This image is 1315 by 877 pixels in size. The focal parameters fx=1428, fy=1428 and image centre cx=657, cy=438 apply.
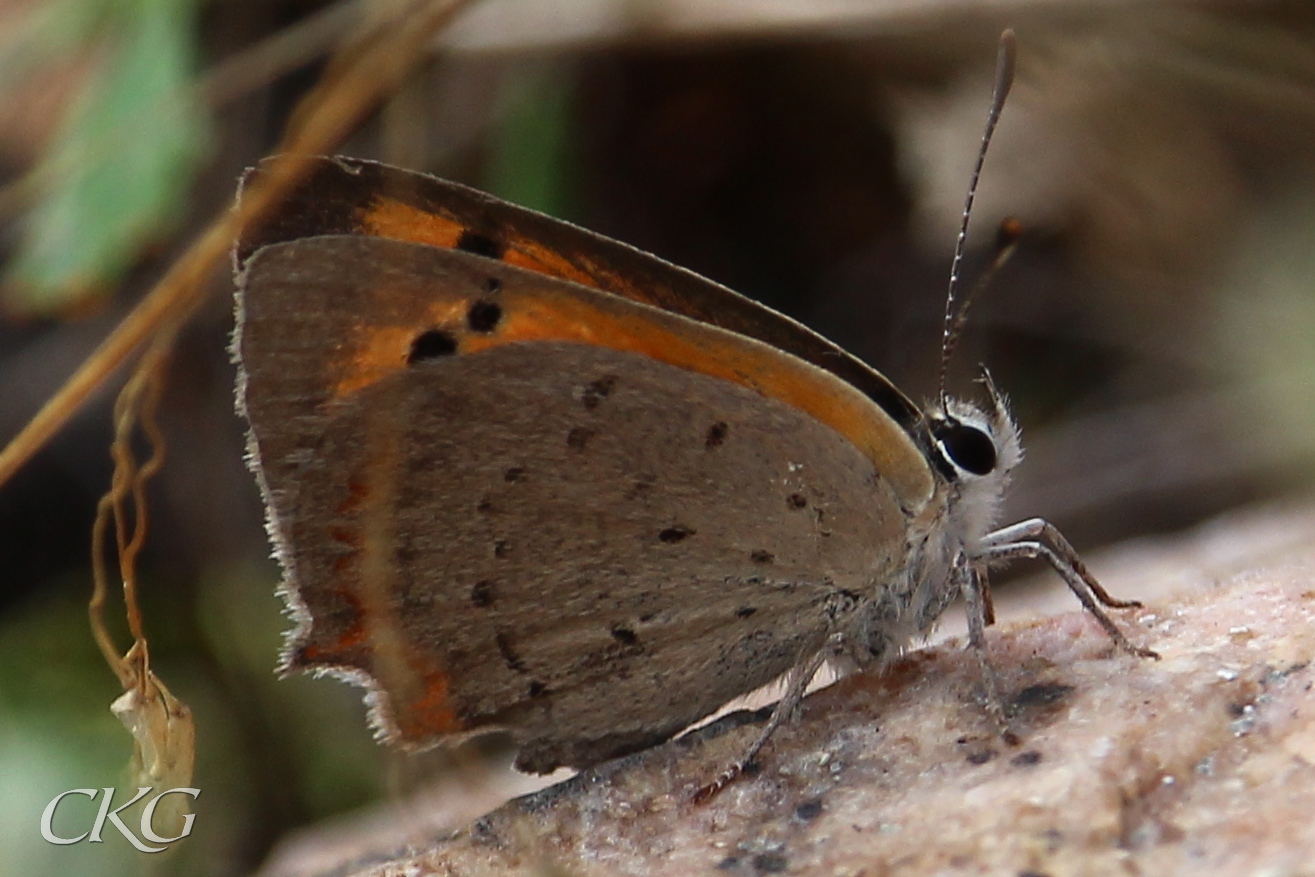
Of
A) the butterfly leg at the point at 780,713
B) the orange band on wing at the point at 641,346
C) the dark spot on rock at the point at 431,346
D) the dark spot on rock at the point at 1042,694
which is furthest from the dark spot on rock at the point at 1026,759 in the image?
the dark spot on rock at the point at 431,346

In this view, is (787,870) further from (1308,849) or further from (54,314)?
(54,314)

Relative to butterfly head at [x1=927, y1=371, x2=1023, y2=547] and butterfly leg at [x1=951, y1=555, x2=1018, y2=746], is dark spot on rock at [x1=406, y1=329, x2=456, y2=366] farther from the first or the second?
butterfly leg at [x1=951, y1=555, x2=1018, y2=746]

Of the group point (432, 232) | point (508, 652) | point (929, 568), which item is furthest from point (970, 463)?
point (432, 232)

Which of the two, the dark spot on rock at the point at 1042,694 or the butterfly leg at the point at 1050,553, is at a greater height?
the butterfly leg at the point at 1050,553

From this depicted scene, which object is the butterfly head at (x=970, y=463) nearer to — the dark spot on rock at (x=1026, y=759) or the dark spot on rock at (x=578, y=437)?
the dark spot on rock at (x=1026, y=759)

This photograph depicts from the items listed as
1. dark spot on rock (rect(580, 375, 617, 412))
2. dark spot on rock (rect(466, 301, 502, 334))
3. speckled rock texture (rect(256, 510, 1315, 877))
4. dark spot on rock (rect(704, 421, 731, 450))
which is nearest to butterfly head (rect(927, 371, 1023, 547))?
speckled rock texture (rect(256, 510, 1315, 877))

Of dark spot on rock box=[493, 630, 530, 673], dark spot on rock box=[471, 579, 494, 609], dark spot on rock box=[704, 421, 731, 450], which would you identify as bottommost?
dark spot on rock box=[493, 630, 530, 673]
